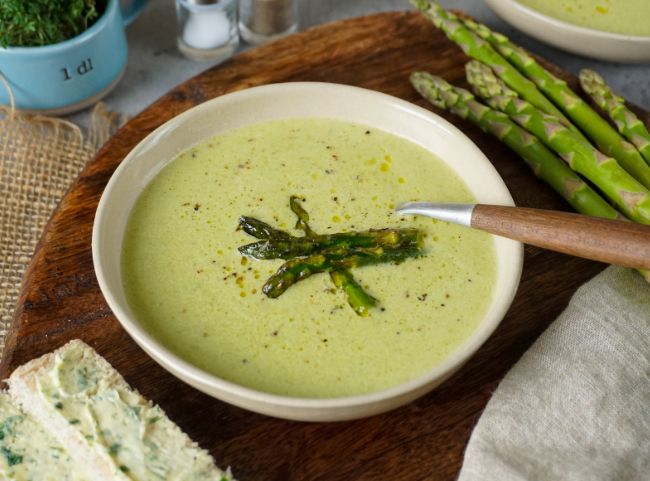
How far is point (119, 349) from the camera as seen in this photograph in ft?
8.46

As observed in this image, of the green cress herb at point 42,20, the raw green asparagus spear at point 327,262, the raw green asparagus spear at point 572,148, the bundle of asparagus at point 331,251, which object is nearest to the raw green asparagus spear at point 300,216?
the bundle of asparagus at point 331,251

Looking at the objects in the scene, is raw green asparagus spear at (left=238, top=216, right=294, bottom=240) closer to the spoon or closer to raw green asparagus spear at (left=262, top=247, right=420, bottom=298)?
raw green asparagus spear at (left=262, top=247, right=420, bottom=298)

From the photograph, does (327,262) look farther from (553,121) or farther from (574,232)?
(553,121)

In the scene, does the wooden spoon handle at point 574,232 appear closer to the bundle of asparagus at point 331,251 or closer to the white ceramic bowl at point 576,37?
the bundle of asparagus at point 331,251

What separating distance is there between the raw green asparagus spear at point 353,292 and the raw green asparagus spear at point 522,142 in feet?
3.10

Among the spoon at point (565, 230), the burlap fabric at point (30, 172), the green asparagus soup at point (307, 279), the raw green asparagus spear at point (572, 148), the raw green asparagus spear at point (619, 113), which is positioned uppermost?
the spoon at point (565, 230)

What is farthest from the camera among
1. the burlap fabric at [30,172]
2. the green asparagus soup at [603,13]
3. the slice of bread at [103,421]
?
the green asparagus soup at [603,13]

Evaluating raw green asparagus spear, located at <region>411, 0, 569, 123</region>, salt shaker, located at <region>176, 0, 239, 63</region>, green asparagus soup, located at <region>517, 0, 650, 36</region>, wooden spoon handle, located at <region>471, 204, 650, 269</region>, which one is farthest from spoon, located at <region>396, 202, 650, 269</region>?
salt shaker, located at <region>176, 0, 239, 63</region>

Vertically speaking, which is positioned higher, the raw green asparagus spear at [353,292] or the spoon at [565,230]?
the spoon at [565,230]

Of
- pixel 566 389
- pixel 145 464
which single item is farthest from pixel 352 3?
pixel 145 464

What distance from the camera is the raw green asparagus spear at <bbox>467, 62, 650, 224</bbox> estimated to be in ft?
9.20

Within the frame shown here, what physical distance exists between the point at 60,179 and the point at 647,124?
92.9 inches

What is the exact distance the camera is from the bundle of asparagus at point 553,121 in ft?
9.48

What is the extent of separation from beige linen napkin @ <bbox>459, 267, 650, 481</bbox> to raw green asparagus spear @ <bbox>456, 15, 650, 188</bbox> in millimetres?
583
